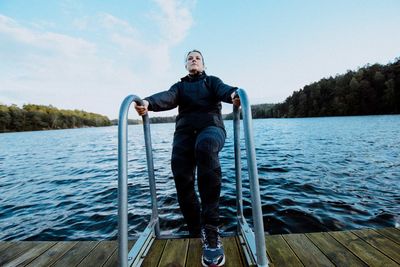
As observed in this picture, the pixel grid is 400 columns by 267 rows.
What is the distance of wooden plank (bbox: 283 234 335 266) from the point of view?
2.02m

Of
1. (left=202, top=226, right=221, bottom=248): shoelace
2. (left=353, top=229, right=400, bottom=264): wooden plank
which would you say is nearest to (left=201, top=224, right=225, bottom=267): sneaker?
(left=202, top=226, right=221, bottom=248): shoelace

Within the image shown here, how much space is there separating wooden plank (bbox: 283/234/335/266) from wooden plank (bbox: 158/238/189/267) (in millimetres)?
1060

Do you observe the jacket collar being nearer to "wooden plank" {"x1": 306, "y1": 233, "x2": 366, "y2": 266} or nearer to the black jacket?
the black jacket

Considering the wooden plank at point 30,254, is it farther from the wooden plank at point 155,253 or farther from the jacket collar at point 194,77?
the jacket collar at point 194,77

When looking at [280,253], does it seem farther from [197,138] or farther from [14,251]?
[14,251]

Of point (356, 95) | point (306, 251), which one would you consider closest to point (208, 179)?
point (306, 251)

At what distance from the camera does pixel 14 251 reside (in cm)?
254

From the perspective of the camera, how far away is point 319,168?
8.89 meters

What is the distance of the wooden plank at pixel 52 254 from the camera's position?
226 centimetres

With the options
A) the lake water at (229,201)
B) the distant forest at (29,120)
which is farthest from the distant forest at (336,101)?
the lake water at (229,201)

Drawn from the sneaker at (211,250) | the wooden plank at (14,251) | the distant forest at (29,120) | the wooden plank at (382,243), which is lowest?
the wooden plank at (14,251)

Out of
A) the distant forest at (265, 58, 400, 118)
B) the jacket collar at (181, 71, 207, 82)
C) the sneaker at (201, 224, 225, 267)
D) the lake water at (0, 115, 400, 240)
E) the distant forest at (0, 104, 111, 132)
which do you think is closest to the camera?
the sneaker at (201, 224, 225, 267)

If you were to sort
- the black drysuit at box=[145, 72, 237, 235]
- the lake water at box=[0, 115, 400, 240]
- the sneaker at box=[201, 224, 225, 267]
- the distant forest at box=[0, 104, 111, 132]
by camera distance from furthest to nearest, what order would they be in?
the distant forest at box=[0, 104, 111, 132] → the lake water at box=[0, 115, 400, 240] → the black drysuit at box=[145, 72, 237, 235] → the sneaker at box=[201, 224, 225, 267]

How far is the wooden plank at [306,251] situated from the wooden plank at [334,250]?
54mm
